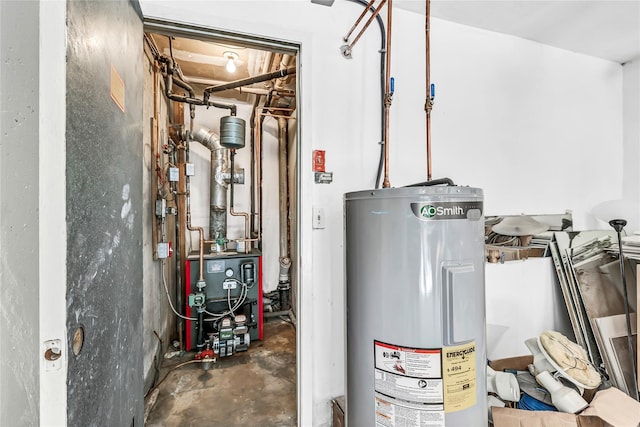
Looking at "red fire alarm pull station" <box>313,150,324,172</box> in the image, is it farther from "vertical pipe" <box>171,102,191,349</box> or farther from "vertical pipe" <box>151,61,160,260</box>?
"vertical pipe" <box>171,102,191,349</box>

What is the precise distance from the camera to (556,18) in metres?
1.73

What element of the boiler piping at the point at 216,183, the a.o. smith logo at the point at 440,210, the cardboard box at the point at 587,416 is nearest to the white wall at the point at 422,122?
the a.o. smith logo at the point at 440,210

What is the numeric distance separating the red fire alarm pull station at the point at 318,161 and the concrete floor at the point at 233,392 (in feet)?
5.04

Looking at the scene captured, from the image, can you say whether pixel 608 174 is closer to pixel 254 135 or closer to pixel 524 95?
pixel 524 95

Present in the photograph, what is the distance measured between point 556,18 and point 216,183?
2.98 metres

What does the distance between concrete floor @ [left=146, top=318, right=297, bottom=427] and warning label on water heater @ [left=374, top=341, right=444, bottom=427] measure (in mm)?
1105

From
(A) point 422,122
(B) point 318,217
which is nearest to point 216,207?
(B) point 318,217

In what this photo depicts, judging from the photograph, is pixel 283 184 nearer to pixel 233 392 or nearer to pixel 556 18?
pixel 233 392

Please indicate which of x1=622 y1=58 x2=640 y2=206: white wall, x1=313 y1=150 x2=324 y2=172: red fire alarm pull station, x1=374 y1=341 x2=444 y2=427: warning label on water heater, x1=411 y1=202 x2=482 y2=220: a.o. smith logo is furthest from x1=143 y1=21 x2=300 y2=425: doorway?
x1=622 y1=58 x2=640 y2=206: white wall

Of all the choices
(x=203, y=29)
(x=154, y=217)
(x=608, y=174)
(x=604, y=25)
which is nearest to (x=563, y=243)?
(x=608, y=174)

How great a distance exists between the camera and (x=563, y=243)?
197cm

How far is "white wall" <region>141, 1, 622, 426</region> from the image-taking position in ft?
4.78

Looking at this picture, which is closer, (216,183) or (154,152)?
(154,152)

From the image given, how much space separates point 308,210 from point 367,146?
49cm
